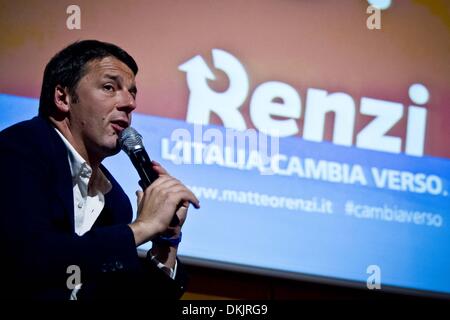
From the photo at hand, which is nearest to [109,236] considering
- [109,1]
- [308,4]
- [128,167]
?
[128,167]

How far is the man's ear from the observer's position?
1.72 meters

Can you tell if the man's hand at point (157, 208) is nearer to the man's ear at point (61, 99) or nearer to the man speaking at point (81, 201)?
the man speaking at point (81, 201)

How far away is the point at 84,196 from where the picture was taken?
168 cm

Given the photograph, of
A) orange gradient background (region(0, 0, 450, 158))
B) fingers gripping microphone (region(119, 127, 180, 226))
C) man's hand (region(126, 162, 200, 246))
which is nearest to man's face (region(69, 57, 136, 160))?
fingers gripping microphone (region(119, 127, 180, 226))

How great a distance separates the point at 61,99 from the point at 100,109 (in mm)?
109

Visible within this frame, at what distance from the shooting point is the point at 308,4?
104 inches

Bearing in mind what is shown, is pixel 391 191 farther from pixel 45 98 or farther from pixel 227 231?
pixel 45 98

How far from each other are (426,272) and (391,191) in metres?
0.29

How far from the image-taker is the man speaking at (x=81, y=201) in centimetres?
139

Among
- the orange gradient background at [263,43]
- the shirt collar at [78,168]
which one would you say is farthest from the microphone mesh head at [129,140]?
the orange gradient background at [263,43]

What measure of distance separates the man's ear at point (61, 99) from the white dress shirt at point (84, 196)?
55mm

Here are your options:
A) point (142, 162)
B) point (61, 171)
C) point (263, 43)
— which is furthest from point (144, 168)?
point (263, 43)

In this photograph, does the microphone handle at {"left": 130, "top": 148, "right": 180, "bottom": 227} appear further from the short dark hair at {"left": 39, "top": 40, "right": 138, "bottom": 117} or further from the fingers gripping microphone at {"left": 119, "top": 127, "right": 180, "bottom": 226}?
the short dark hair at {"left": 39, "top": 40, "right": 138, "bottom": 117}

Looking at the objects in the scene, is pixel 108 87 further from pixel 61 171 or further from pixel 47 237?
pixel 47 237
